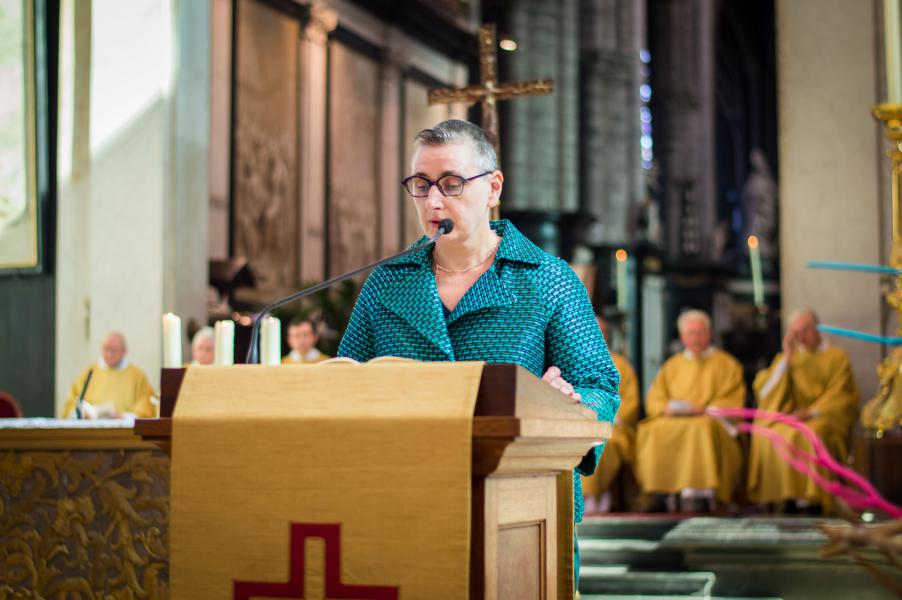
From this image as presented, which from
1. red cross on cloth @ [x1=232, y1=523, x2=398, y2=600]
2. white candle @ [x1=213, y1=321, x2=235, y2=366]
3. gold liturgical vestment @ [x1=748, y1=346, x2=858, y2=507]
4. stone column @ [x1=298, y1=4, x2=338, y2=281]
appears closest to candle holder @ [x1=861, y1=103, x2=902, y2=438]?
gold liturgical vestment @ [x1=748, y1=346, x2=858, y2=507]

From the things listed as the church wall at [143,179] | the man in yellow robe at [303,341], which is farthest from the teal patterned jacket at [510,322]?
the man in yellow robe at [303,341]

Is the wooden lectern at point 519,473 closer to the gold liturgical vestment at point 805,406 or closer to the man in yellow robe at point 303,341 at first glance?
the gold liturgical vestment at point 805,406

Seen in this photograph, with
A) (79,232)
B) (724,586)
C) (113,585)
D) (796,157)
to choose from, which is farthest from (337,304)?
(113,585)

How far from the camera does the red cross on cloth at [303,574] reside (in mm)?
1979

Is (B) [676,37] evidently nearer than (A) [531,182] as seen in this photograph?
No

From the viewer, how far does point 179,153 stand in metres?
9.64

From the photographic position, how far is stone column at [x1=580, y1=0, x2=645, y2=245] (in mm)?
Answer: 21328

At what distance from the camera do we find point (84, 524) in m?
4.26

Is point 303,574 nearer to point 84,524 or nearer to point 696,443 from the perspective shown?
point 84,524

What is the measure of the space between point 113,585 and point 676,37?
2455 cm

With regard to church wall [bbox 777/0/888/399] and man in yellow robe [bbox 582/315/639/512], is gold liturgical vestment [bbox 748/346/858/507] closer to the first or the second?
church wall [bbox 777/0/888/399]

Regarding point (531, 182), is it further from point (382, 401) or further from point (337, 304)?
point (382, 401)

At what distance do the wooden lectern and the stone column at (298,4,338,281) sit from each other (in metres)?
12.0

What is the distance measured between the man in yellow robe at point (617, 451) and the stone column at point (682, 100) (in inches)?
660
